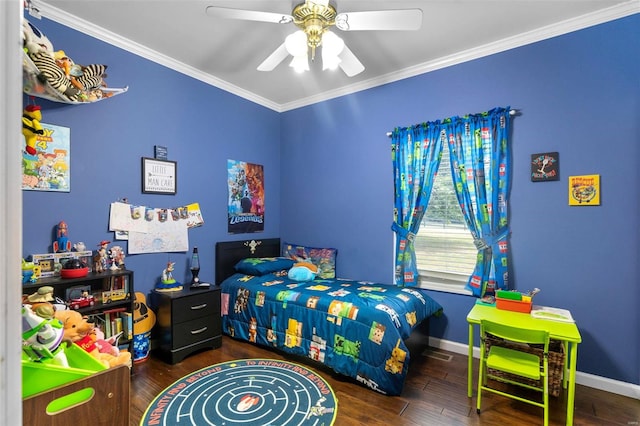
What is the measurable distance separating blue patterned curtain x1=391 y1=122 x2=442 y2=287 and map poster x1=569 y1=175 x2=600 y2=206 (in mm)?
1069

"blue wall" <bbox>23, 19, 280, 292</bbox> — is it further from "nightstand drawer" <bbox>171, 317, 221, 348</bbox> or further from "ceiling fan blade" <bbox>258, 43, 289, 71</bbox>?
"ceiling fan blade" <bbox>258, 43, 289, 71</bbox>

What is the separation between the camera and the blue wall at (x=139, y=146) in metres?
2.49

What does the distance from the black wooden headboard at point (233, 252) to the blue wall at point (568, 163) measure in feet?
4.88

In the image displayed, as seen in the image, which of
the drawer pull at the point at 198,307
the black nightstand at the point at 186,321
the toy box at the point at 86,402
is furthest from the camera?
the drawer pull at the point at 198,307

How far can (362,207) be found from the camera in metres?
3.69

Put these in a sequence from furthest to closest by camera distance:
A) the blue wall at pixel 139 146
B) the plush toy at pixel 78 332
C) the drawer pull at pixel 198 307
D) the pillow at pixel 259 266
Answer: the pillow at pixel 259 266 < the drawer pull at pixel 198 307 < the blue wall at pixel 139 146 < the plush toy at pixel 78 332

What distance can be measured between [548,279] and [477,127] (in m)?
1.42

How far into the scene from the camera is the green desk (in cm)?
187

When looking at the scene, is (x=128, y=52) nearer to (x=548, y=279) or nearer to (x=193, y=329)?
(x=193, y=329)

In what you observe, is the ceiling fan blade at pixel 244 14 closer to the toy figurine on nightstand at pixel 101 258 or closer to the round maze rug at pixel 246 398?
the toy figurine on nightstand at pixel 101 258

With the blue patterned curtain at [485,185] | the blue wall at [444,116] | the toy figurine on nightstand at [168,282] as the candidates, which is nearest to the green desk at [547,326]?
the blue patterned curtain at [485,185]

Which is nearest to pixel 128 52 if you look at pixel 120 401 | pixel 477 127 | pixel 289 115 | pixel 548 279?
pixel 289 115

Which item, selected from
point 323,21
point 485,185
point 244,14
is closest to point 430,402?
point 485,185

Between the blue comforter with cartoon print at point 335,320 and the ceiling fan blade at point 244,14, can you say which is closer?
the ceiling fan blade at point 244,14
